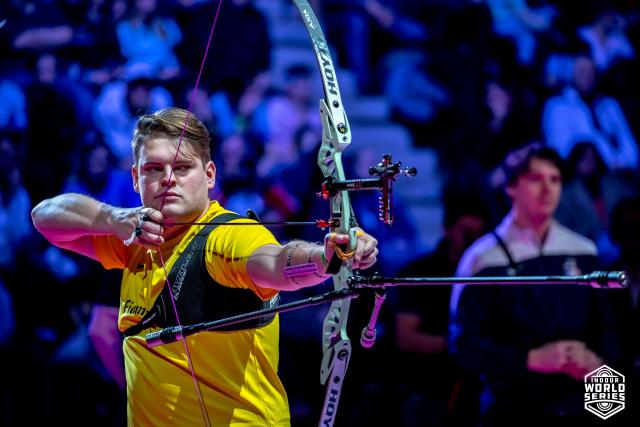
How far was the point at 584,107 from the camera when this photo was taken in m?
6.79

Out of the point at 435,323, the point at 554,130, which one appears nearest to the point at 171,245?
the point at 435,323

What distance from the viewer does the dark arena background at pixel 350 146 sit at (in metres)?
4.86

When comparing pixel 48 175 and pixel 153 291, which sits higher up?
pixel 48 175

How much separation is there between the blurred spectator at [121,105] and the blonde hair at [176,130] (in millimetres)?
2979

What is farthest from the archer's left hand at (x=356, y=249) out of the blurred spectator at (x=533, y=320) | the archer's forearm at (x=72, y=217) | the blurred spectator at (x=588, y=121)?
the blurred spectator at (x=588, y=121)

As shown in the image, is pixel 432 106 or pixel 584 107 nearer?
pixel 432 106

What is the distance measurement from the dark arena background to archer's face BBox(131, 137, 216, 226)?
155 centimetres

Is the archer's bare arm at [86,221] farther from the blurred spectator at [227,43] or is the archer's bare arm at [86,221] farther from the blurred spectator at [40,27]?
the blurred spectator at [40,27]

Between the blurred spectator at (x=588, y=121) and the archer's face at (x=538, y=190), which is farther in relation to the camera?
the blurred spectator at (x=588, y=121)

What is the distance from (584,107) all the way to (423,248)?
6.40 feet

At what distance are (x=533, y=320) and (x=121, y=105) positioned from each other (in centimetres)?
301

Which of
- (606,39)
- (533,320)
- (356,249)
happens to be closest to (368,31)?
(606,39)

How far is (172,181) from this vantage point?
8.36 feet

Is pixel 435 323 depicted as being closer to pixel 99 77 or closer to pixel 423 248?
pixel 423 248
